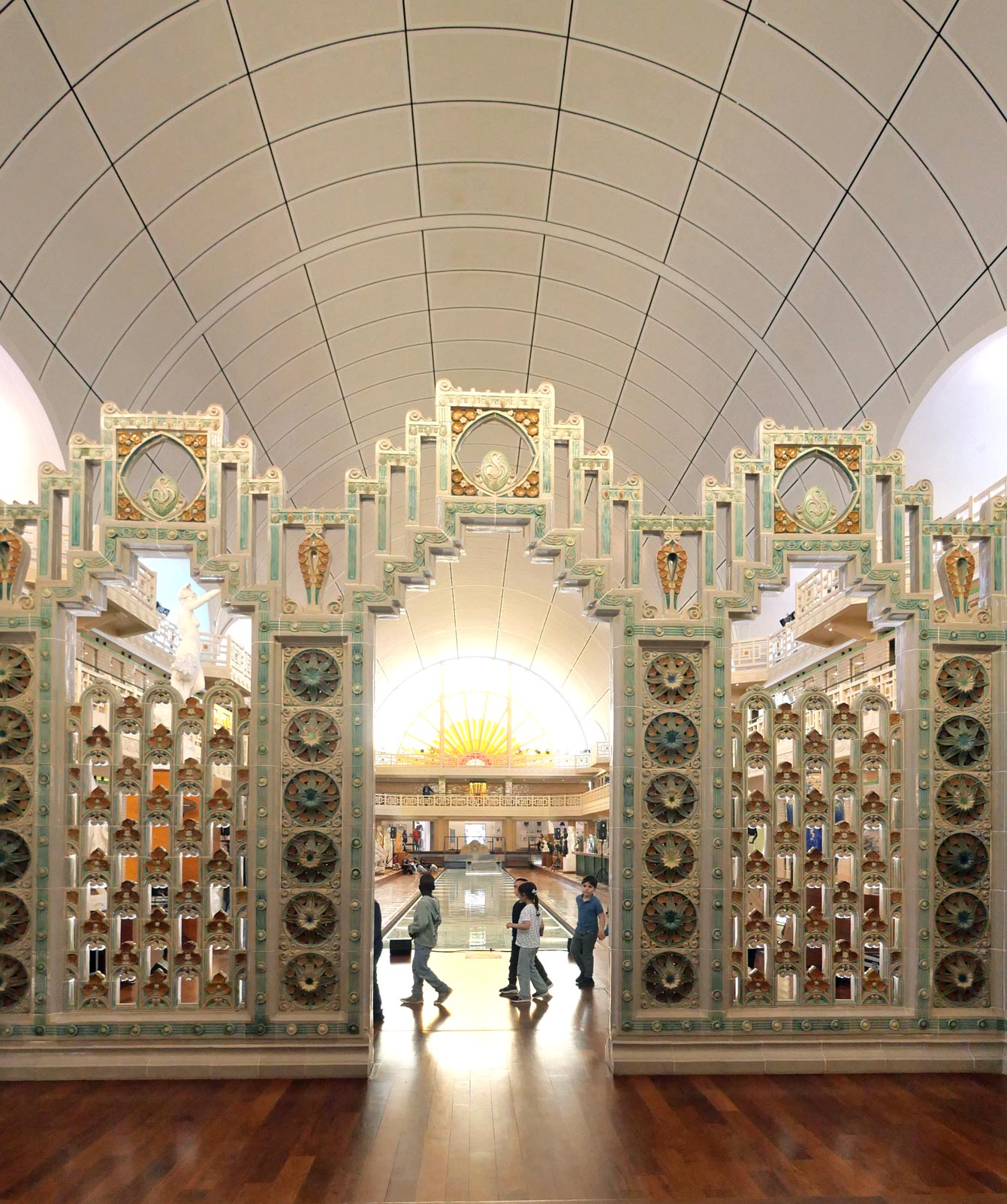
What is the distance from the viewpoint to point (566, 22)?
47.2ft

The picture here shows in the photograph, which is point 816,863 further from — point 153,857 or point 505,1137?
point 153,857

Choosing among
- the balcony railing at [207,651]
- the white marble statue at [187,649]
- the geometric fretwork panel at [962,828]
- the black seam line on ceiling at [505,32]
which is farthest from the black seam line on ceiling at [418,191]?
the balcony railing at [207,651]

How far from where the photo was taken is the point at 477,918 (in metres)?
22.9

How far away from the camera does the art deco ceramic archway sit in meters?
10.2

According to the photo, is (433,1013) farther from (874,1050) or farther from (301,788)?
(874,1050)

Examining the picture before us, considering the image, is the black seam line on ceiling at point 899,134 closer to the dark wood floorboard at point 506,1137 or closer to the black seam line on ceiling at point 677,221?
the black seam line on ceiling at point 677,221

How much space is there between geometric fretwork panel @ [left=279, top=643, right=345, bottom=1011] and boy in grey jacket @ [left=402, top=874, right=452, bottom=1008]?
3157 mm

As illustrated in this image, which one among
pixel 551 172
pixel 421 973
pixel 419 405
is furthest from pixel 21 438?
pixel 419 405

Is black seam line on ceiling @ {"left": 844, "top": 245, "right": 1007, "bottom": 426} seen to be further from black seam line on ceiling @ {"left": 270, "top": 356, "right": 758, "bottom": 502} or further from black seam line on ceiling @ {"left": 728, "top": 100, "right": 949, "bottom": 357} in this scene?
black seam line on ceiling @ {"left": 270, "top": 356, "right": 758, "bottom": 502}

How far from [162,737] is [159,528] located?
6.28 feet

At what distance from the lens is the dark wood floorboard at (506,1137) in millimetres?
7305

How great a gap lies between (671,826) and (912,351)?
8116mm

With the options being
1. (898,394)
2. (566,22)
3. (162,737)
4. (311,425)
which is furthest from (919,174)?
(311,425)

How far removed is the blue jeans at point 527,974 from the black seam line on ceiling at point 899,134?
31.5 feet
